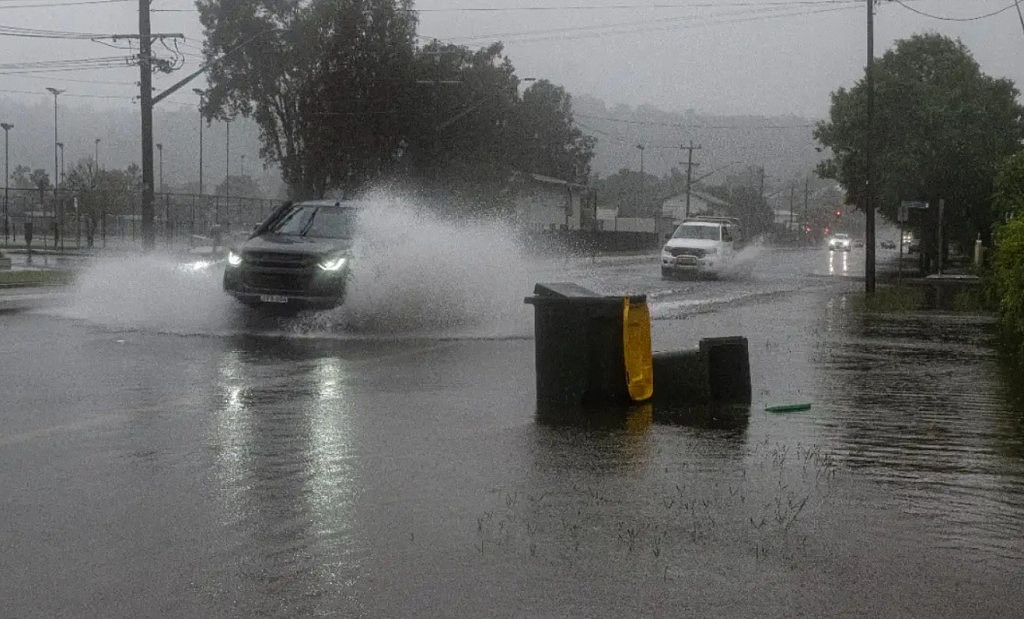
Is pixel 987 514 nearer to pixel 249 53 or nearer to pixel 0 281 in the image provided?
pixel 0 281

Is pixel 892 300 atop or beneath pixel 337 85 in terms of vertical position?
beneath

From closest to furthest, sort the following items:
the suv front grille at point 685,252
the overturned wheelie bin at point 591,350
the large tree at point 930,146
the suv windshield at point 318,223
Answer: the overturned wheelie bin at point 591,350 → the suv windshield at point 318,223 → the suv front grille at point 685,252 → the large tree at point 930,146

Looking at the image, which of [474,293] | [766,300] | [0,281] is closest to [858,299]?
[766,300]

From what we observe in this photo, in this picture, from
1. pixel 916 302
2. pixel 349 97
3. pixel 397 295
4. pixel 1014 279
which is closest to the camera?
pixel 1014 279

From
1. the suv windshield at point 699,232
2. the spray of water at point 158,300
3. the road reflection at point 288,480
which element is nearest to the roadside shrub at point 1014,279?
the road reflection at point 288,480

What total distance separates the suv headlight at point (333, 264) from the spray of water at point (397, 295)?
22cm

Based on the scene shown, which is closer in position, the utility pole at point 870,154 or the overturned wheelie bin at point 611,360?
the overturned wheelie bin at point 611,360

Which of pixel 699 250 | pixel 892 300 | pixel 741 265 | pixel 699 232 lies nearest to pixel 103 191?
pixel 699 232

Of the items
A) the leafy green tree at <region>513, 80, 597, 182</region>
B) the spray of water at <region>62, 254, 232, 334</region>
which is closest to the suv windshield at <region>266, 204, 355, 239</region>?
the spray of water at <region>62, 254, 232, 334</region>

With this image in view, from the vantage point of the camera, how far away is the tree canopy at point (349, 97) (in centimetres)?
5022

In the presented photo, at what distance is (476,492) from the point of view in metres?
7.37

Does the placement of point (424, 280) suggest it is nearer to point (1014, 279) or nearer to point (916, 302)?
point (1014, 279)

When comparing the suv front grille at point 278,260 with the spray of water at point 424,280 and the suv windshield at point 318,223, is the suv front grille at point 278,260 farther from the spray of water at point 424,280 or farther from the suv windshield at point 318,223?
the suv windshield at point 318,223

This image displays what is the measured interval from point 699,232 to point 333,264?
2736 cm
